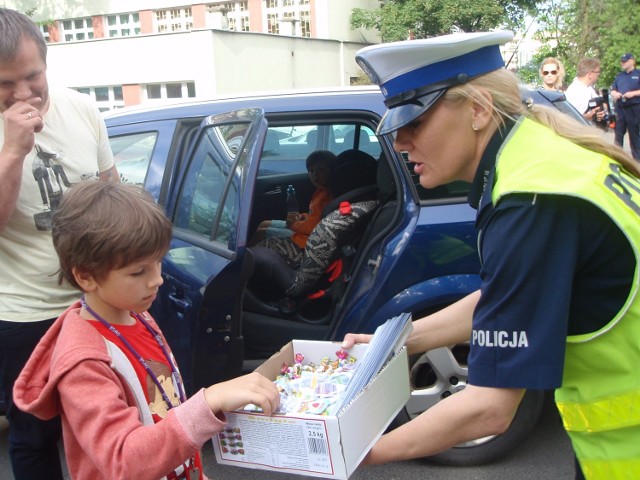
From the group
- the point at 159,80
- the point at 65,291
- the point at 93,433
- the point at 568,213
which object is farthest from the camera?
the point at 159,80

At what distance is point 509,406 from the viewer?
1.35 metres

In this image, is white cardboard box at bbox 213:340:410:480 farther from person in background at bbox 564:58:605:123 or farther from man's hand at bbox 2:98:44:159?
person in background at bbox 564:58:605:123

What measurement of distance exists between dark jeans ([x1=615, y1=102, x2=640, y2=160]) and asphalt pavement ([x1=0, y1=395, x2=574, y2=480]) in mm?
8912

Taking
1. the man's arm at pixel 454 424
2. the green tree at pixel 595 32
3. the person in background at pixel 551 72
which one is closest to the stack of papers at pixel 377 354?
the man's arm at pixel 454 424

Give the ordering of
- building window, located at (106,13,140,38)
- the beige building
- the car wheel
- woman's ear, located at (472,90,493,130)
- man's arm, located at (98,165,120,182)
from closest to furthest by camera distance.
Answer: woman's ear, located at (472,90,493,130) → man's arm, located at (98,165,120,182) → the car wheel → the beige building → building window, located at (106,13,140,38)

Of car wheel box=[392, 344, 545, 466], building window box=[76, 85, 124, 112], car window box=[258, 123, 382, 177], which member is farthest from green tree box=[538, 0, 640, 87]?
car wheel box=[392, 344, 545, 466]

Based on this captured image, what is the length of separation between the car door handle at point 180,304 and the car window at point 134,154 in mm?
648

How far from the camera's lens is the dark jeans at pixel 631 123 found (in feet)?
35.8

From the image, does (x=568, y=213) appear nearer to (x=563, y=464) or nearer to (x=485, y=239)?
(x=485, y=239)

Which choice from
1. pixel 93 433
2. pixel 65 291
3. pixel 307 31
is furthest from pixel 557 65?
pixel 307 31

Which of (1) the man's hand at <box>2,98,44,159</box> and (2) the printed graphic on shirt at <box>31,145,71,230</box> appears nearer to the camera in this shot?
(1) the man's hand at <box>2,98,44,159</box>

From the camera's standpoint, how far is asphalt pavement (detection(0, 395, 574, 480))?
9.69 ft

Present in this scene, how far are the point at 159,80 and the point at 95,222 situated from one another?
1057 inches

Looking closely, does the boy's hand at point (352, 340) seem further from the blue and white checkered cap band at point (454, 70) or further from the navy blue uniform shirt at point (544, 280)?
the blue and white checkered cap band at point (454, 70)
